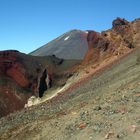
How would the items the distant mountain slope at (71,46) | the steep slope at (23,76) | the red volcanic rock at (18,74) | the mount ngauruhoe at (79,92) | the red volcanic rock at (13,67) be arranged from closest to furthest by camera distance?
the mount ngauruhoe at (79,92)
the steep slope at (23,76)
the red volcanic rock at (18,74)
the red volcanic rock at (13,67)
the distant mountain slope at (71,46)

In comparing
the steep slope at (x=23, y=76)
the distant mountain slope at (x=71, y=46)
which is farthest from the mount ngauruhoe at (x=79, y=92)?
the distant mountain slope at (x=71, y=46)

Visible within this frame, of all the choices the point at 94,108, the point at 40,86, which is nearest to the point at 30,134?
the point at 94,108

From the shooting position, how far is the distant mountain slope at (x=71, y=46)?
385ft

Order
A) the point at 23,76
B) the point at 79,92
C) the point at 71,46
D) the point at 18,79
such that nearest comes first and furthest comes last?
the point at 79,92, the point at 18,79, the point at 23,76, the point at 71,46

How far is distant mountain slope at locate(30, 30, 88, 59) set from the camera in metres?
117

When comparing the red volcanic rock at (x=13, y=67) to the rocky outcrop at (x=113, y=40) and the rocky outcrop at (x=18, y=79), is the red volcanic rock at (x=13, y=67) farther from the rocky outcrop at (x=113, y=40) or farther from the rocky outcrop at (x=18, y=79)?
the rocky outcrop at (x=113, y=40)

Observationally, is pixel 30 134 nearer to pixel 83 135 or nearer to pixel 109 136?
pixel 83 135

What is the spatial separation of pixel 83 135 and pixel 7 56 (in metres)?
51.9

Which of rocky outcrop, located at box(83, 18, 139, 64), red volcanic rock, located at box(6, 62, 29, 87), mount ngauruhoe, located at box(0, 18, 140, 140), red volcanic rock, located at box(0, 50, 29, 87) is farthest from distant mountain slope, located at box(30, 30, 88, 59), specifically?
rocky outcrop, located at box(83, 18, 139, 64)

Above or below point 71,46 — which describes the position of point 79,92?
below

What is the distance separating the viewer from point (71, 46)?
125 m

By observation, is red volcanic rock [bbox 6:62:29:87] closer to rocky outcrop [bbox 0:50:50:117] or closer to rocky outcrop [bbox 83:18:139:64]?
rocky outcrop [bbox 0:50:50:117]

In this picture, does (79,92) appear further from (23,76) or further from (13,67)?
(13,67)

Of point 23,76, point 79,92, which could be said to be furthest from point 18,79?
point 79,92
